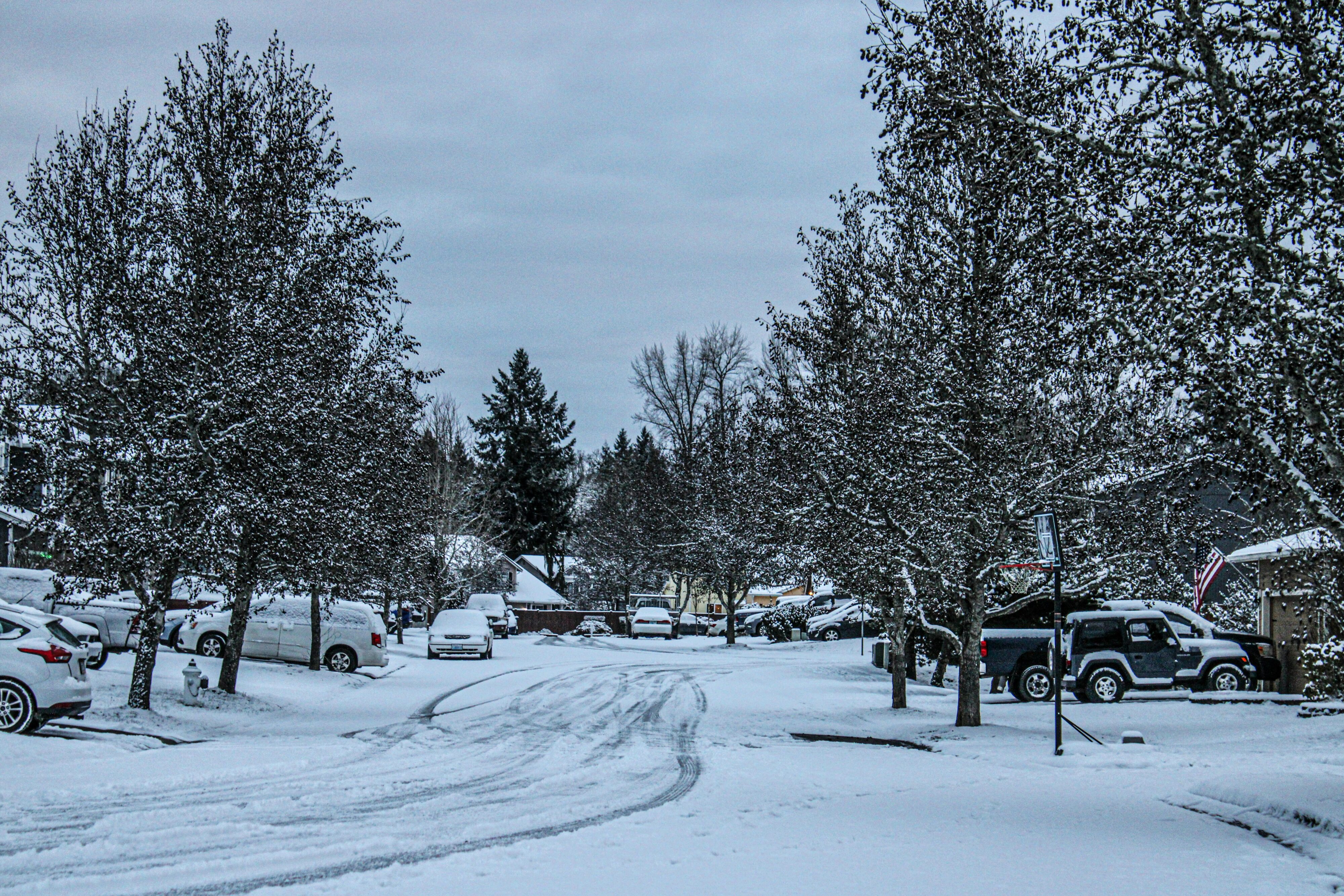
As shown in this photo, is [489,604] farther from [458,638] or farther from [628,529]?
[458,638]

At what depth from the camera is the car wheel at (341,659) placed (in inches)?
1083

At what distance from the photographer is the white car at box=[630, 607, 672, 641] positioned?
55.2 m

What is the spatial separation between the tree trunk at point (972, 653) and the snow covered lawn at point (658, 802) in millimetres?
682

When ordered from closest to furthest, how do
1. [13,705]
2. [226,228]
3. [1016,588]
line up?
[13,705], [226,228], [1016,588]

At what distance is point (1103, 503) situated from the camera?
643 inches

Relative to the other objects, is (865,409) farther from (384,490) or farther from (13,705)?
(13,705)

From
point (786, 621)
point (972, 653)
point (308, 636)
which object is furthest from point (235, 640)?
point (786, 621)

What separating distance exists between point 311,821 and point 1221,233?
26.2 ft

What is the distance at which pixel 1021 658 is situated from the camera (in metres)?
22.2

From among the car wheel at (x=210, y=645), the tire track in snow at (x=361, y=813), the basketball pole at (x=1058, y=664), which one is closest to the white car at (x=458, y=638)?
the car wheel at (x=210, y=645)

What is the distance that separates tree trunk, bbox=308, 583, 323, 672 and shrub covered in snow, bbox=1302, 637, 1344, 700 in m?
20.2

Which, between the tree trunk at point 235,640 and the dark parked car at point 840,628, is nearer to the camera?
the tree trunk at point 235,640

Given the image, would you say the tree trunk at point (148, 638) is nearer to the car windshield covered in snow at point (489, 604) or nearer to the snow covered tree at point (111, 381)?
the snow covered tree at point (111, 381)

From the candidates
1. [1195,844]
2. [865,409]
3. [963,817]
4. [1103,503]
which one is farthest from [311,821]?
[1103,503]
